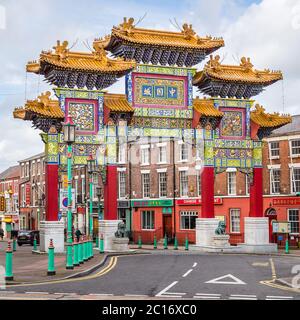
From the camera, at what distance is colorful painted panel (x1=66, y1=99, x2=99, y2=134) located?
35.8m

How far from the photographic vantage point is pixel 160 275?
21344mm

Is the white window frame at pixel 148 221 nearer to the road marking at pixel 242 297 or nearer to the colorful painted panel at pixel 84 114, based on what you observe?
the colorful painted panel at pixel 84 114

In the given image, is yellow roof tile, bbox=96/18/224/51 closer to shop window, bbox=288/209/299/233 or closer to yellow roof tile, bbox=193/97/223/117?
yellow roof tile, bbox=193/97/223/117

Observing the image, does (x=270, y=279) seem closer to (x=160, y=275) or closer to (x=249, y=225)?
(x=160, y=275)

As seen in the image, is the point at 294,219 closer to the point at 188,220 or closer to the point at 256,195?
the point at 256,195

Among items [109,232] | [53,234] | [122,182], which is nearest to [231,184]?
[122,182]

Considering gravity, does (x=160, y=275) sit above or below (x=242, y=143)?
below

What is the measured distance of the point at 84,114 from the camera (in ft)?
119

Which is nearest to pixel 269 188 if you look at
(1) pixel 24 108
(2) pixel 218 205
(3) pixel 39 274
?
(2) pixel 218 205

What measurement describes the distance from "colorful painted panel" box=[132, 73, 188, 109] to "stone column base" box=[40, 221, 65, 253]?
8902mm

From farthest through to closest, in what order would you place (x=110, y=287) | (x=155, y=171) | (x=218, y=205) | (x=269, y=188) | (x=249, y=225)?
(x=155, y=171), (x=218, y=205), (x=269, y=188), (x=249, y=225), (x=110, y=287)

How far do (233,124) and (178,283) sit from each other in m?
23.3

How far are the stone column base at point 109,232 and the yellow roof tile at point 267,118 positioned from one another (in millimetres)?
12374

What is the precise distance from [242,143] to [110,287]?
24.9 metres
